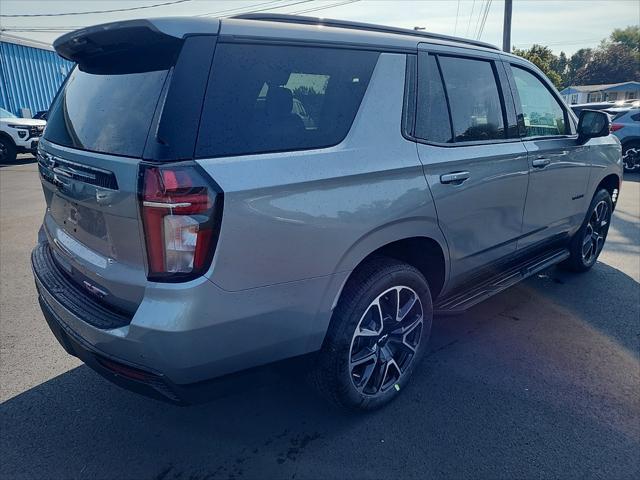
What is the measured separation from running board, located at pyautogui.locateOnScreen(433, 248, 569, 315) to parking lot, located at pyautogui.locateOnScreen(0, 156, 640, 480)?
1.35ft

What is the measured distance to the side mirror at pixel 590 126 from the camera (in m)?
3.79

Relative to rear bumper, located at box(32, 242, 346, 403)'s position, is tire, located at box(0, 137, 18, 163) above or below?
below

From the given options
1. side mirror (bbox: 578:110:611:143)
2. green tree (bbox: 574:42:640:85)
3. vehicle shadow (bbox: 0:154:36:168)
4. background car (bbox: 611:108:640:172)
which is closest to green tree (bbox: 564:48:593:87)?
green tree (bbox: 574:42:640:85)

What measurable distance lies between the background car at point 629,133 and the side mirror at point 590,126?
29.9 feet

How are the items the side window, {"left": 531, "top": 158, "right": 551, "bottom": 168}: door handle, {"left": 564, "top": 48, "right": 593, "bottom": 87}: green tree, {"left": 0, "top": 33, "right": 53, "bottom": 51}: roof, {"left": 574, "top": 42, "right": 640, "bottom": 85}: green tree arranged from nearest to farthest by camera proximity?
{"left": 531, "top": 158, "right": 551, "bottom": 168}: door handle, the side window, {"left": 0, "top": 33, "right": 53, "bottom": 51}: roof, {"left": 574, "top": 42, "right": 640, "bottom": 85}: green tree, {"left": 564, "top": 48, "right": 593, "bottom": 87}: green tree

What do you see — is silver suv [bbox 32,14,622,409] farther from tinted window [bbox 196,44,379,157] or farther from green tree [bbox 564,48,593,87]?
green tree [bbox 564,48,593,87]

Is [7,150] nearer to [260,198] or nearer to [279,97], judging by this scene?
[279,97]

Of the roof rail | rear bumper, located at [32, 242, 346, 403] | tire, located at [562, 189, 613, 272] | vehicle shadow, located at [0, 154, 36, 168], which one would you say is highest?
the roof rail

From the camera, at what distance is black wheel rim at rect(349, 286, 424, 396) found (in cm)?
241

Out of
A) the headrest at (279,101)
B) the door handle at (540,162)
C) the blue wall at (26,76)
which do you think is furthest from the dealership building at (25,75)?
the headrest at (279,101)

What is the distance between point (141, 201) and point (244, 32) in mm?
A: 799

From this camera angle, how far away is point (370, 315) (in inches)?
95.7

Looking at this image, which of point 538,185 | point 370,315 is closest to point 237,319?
point 370,315

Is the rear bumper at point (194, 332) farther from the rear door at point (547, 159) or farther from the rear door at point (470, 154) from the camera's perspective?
the rear door at point (547, 159)
